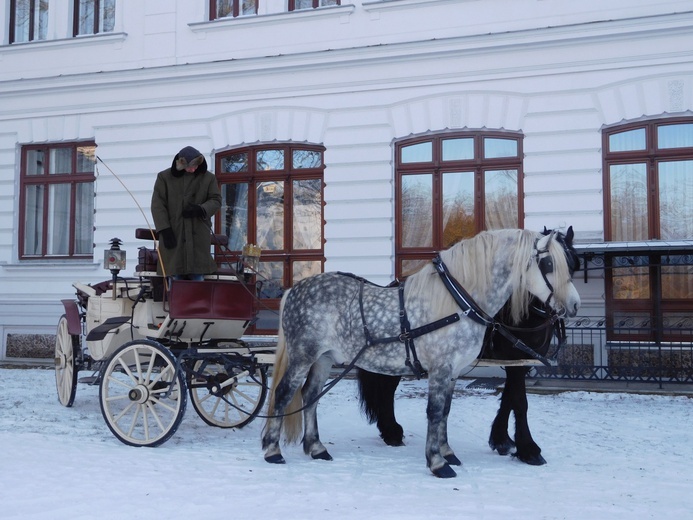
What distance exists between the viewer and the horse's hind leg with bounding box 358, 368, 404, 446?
19.5 ft

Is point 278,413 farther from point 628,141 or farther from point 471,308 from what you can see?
point 628,141

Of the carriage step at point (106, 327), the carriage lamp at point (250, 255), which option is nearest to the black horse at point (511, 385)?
the carriage lamp at point (250, 255)

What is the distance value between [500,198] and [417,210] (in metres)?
1.21

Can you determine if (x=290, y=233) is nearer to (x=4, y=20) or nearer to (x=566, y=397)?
(x=566, y=397)

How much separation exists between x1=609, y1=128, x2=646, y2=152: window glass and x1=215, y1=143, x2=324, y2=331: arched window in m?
4.15

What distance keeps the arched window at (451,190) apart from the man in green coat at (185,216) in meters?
4.87

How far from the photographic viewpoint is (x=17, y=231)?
12641mm

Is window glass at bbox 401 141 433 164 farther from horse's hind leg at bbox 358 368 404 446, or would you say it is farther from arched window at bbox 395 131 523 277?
horse's hind leg at bbox 358 368 404 446

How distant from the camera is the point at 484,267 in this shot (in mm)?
5090

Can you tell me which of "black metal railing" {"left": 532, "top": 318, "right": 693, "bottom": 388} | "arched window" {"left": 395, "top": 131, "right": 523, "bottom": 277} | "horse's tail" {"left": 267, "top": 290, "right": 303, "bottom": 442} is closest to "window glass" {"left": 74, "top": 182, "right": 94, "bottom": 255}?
"arched window" {"left": 395, "top": 131, "right": 523, "bottom": 277}

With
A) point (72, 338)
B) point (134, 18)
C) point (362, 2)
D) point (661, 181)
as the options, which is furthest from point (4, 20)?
point (661, 181)

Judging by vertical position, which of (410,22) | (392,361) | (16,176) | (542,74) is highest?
(410,22)

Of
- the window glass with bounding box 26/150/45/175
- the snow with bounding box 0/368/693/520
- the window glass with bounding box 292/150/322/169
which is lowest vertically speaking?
the snow with bounding box 0/368/693/520

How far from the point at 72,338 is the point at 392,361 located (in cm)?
367
